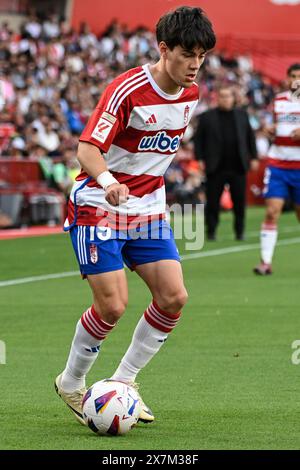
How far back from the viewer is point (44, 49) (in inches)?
1259

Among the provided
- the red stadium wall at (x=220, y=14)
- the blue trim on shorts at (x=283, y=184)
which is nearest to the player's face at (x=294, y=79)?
the blue trim on shorts at (x=283, y=184)

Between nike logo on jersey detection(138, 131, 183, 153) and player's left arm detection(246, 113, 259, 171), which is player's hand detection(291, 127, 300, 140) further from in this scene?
nike logo on jersey detection(138, 131, 183, 153)

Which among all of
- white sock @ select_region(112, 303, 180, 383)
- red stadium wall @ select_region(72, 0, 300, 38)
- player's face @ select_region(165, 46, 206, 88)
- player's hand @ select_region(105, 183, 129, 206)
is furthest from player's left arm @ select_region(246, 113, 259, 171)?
red stadium wall @ select_region(72, 0, 300, 38)

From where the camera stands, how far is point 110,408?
7199 millimetres

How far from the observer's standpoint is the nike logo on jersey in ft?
24.7

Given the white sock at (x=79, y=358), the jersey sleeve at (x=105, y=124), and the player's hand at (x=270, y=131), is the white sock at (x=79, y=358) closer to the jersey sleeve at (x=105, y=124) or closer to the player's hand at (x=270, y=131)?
the jersey sleeve at (x=105, y=124)

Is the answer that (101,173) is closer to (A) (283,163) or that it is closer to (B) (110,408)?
(B) (110,408)

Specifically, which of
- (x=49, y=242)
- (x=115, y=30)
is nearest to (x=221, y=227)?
(x=49, y=242)

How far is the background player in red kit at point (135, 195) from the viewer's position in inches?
285

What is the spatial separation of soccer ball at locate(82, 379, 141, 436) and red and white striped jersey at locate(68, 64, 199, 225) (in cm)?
101

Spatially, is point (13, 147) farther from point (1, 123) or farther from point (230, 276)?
point (230, 276)

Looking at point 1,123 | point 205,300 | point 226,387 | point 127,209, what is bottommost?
point 1,123
